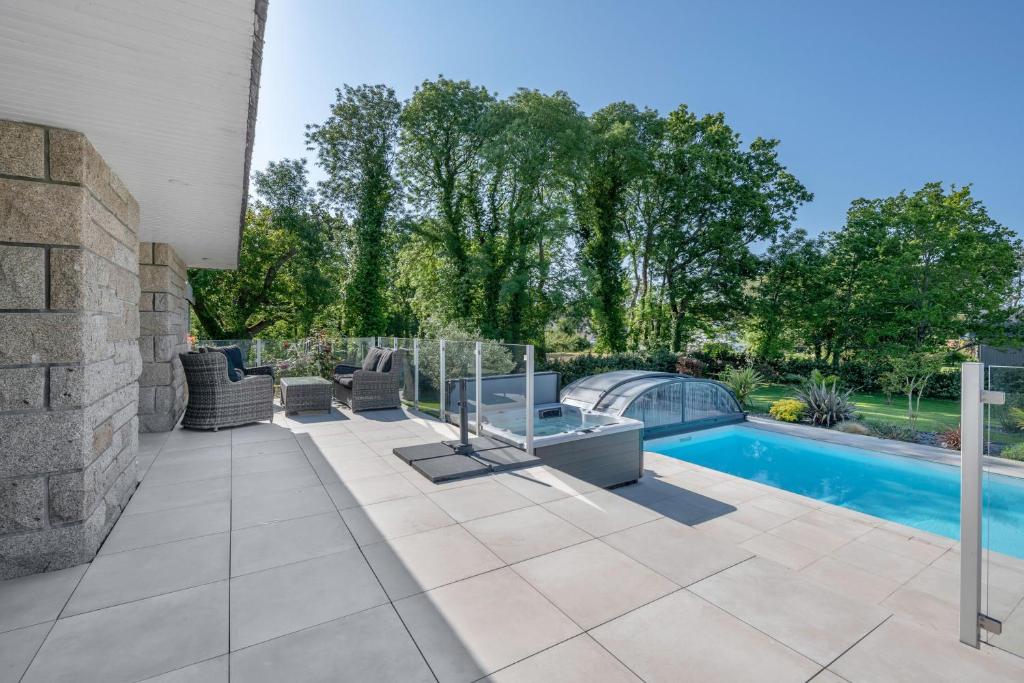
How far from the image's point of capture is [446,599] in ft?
7.09

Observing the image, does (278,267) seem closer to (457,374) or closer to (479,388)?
(457,374)

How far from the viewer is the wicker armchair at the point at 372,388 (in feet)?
23.6

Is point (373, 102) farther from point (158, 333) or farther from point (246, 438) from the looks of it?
point (246, 438)

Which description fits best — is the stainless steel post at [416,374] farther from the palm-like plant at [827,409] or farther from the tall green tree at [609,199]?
the tall green tree at [609,199]

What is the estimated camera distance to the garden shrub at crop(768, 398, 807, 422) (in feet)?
34.6

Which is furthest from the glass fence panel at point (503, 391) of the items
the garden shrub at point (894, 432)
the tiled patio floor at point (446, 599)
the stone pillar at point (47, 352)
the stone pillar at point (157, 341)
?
the garden shrub at point (894, 432)

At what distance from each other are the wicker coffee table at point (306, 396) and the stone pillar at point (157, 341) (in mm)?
1388

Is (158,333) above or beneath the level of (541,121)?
beneath

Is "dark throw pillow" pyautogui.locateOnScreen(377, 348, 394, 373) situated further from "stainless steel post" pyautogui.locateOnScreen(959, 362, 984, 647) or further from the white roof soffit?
"stainless steel post" pyautogui.locateOnScreen(959, 362, 984, 647)

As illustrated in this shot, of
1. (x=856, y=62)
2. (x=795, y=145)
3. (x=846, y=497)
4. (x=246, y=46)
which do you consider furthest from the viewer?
(x=795, y=145)

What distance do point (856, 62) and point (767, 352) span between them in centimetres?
930

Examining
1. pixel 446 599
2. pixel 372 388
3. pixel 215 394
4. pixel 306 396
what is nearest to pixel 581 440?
pixel 372 388

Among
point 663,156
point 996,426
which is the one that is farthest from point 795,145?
point 996,426

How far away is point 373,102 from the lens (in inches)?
663
